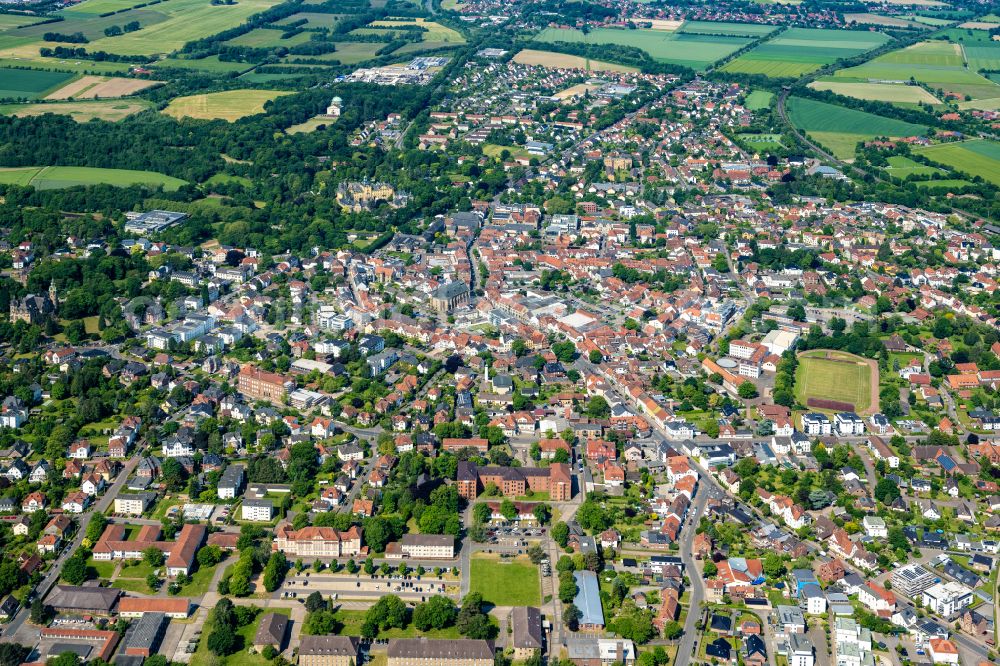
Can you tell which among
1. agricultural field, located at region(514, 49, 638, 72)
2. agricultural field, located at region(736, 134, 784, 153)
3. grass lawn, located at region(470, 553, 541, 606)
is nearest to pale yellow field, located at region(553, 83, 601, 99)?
agricultural field, located at region(514, 49, 638, 72)

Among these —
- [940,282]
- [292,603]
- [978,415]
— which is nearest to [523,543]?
[292,603]

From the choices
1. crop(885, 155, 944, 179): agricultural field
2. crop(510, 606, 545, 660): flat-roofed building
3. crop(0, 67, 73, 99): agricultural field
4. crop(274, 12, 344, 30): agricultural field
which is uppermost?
crop(0, 67, 73, 99): agricultural field

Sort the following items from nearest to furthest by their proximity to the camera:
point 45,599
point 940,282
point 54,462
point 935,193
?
point 45,599
point 54,462
point 940,282
point 935,193

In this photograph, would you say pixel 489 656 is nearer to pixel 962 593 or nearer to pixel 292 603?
pixel 292 603

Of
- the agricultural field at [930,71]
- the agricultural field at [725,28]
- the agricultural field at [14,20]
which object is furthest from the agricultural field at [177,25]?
the agricultural field at [930,71]

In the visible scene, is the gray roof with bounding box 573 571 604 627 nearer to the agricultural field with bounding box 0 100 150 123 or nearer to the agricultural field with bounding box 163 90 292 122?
the agricultural field with bounding box 163 90 292 122
